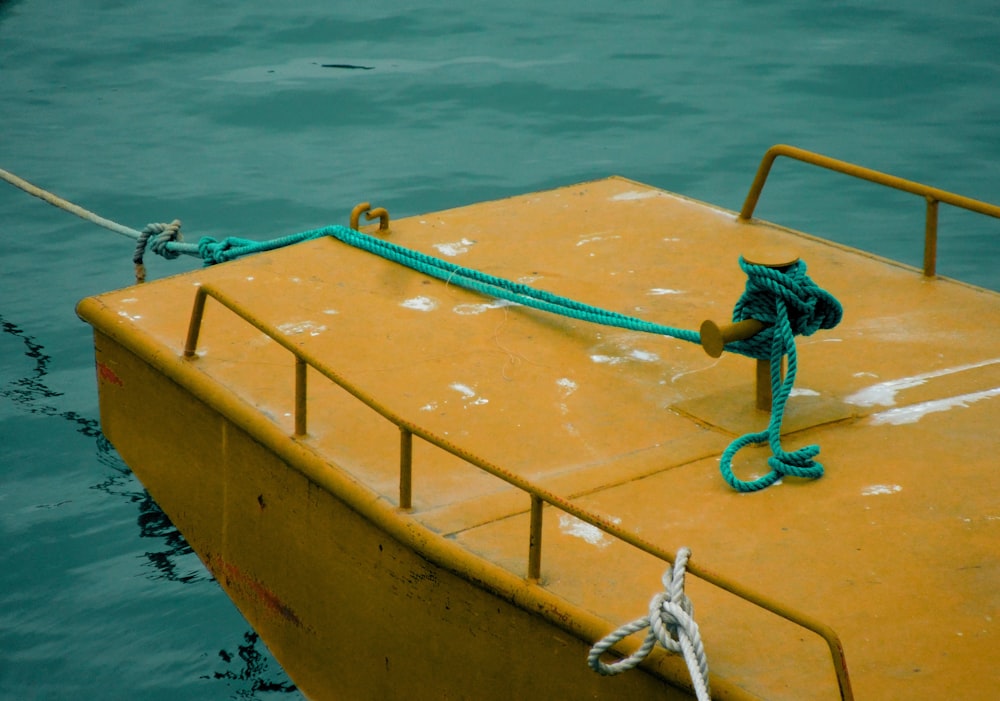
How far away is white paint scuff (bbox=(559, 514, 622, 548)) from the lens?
3938 mm

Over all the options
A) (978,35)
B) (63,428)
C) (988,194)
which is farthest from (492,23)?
(63,428)

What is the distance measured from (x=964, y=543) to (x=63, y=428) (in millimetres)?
5034

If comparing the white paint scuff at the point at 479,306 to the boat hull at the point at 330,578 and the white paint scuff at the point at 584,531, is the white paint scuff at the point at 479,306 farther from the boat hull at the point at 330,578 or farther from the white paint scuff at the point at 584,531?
the white paint scuff at the point at 584,531

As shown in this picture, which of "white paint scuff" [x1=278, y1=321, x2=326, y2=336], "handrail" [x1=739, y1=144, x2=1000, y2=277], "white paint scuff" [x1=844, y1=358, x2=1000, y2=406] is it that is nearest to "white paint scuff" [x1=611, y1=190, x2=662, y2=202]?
"handrail" [x1=739, y1=144, x2=1000, y2=277]

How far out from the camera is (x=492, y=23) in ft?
48.7

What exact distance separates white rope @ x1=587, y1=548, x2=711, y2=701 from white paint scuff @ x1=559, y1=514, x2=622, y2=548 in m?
0.61

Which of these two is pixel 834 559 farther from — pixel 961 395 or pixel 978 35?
pixel 978 35

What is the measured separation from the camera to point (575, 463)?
4.38 meters

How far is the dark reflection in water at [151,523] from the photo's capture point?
5500 millimetres

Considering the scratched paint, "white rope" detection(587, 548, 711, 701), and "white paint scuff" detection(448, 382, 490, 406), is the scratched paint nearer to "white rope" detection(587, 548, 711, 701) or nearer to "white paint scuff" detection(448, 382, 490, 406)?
"white paint scuff" detection(448, 382, 490, 406)

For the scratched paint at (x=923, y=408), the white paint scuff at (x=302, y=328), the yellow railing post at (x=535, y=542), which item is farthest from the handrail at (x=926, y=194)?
the yellow railing post at (x=535, y=542)

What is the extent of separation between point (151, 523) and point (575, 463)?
2.96 metres

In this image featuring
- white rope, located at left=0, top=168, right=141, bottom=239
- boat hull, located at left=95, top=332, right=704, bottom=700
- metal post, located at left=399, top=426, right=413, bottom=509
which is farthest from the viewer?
white rope, located at left=0, top=168, right=141, bottom=239

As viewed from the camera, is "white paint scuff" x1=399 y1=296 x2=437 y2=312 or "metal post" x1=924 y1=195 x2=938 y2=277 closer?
"white paint scuff" x1=399 y1=296 x2=437 y2=312
